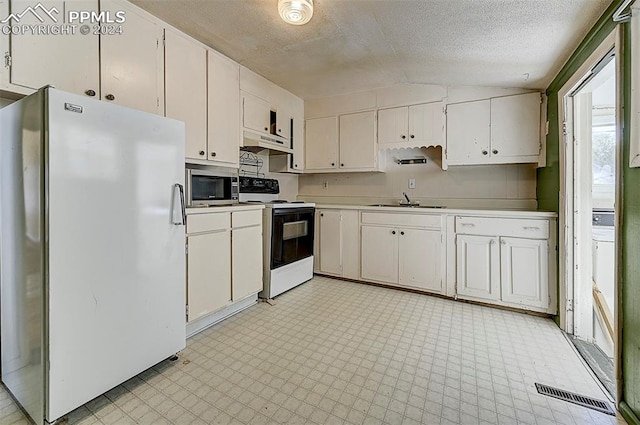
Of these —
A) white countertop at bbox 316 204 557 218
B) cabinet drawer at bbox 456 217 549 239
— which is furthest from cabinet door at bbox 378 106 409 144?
cabinet drawer at bbox 456 217 549 239

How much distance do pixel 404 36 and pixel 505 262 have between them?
2178 mm

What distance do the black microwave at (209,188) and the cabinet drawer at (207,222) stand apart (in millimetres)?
245

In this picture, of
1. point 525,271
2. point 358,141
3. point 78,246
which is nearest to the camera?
point 78,246

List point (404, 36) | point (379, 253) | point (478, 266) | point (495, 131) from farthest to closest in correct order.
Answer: point (379, 253), point (495, 131), point (478, 266), point (404, 36)

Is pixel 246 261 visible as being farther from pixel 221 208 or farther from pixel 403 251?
pixel 403 251

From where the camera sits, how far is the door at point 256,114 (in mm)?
3043

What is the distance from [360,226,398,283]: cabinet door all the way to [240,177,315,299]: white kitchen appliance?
67cm

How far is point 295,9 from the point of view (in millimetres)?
1773

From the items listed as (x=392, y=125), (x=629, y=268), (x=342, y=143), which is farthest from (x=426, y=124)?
(x=629, y=268)

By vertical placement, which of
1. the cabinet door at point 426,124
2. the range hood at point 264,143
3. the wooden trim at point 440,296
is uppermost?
the cabinet door at point 426,124

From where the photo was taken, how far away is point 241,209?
262 centimetres

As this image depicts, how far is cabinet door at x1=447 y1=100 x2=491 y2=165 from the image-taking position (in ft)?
10.1

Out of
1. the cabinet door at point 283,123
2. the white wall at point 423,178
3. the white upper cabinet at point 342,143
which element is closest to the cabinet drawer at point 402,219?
the white wall at point 423,178

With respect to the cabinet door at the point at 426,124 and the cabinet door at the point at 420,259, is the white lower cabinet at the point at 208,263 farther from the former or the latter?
the cabinet door at the point at 426,124
